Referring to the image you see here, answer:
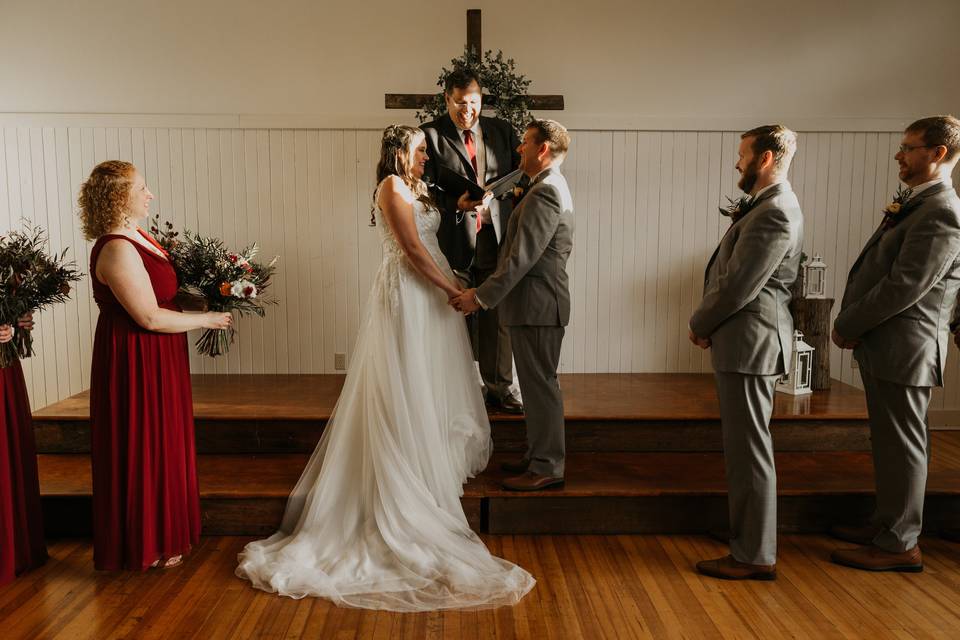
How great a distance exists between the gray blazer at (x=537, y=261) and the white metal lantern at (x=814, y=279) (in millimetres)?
2150

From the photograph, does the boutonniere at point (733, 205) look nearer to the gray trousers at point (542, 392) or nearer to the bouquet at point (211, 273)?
the gray trousers at point (542, 392)

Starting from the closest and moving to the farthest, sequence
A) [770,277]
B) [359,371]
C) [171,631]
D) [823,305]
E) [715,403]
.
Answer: [171,631] < [770,277] < [359,371] < [715,403] < [823,305]

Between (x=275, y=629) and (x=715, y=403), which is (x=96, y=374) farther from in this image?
(x=715, y=403)

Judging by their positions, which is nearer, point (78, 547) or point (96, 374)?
point (96, 374)

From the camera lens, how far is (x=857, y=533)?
344 centimetres

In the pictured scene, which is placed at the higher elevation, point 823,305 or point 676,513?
point 823,305

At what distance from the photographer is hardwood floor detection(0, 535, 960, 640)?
2.68 meters

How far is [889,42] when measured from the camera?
17.5 ft

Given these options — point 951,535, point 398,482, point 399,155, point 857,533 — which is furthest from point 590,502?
point 399,155

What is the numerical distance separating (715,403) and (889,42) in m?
3.00

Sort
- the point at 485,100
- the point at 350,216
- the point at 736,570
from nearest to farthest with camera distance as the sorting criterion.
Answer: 1. the point at 736,570
2. the point at 485,100
3. the point at 350,216

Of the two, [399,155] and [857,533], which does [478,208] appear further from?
[857,533]

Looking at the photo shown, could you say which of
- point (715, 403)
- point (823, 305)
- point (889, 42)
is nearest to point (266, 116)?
point (715, 403)

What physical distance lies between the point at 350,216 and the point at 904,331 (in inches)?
143
